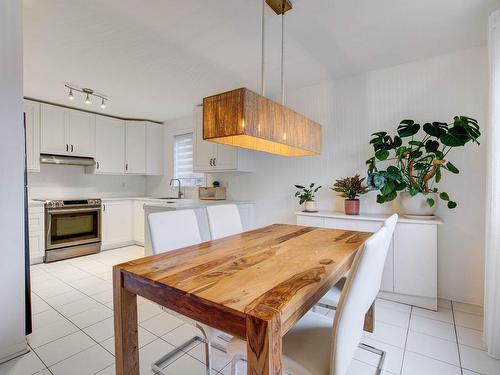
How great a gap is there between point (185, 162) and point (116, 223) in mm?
1586

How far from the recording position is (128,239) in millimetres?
4641

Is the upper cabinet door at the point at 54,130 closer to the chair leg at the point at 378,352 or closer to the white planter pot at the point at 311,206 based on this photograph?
the white planter pot at the point at 311,206

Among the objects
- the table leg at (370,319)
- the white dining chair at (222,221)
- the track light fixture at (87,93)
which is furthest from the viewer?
the track light fixture at (87,93)

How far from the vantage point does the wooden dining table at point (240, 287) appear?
2.72 feet

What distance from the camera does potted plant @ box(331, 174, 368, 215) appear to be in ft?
9.05

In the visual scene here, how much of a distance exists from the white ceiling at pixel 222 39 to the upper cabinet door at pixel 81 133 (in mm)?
856

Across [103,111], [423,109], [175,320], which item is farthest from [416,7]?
[103,111]

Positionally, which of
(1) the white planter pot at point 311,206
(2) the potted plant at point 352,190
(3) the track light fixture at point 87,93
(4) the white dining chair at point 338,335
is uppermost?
(3) the track light fixture at point 87,93

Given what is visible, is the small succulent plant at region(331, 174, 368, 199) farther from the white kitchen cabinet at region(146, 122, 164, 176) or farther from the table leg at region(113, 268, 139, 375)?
the white kitchen cabinet at region(146, 122, 164, 176)

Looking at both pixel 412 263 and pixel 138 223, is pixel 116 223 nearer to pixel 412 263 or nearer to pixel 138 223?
pixel 138 223

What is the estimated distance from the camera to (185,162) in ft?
15.8

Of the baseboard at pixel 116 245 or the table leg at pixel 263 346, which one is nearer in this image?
the table leg at pixel 263 346

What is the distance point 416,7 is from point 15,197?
10.1 feet

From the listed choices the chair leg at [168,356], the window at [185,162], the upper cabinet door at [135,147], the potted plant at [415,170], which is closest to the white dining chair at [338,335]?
the chair leg at [168,356]
